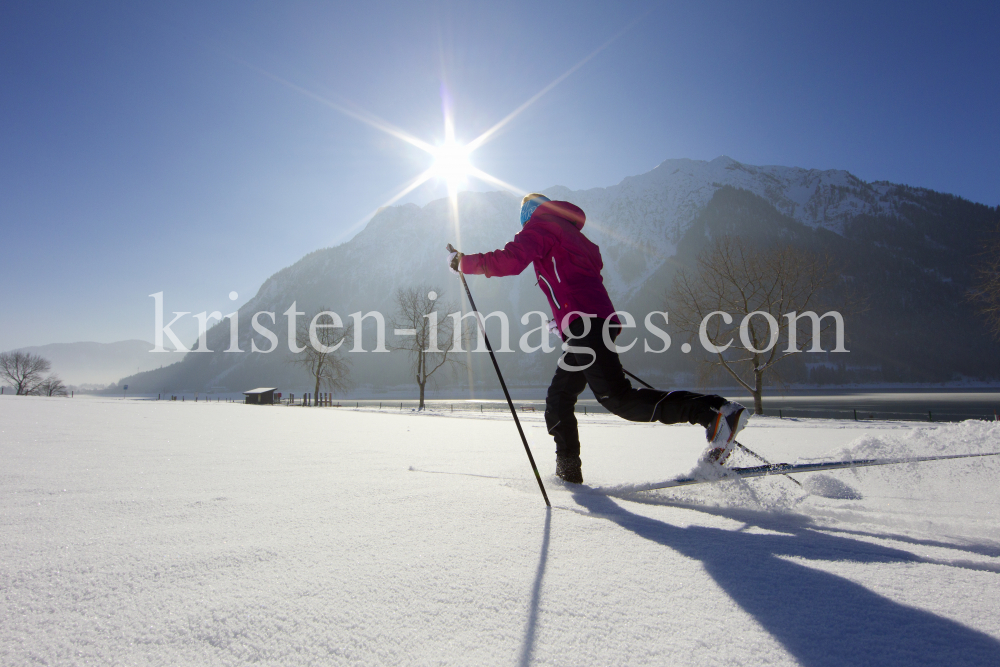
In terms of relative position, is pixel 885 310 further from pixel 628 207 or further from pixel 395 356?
pixel 395 356

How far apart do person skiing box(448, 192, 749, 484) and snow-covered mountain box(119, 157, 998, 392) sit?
86167 millimetres

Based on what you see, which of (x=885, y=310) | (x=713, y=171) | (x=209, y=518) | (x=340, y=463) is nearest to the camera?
(x=209, y=518)

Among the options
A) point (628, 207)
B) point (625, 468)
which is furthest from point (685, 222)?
point (625, 468)

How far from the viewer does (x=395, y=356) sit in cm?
10675

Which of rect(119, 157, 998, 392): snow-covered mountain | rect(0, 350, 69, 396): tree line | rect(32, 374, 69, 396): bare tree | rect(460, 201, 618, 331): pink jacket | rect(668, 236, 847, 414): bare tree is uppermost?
rect(119, 157, 998, 392): snow-covered mountain

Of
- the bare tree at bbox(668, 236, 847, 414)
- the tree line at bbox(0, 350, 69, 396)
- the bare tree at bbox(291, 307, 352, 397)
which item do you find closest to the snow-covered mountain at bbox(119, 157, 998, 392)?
Answer: the bare tree at bbox(291, 307, 352, 397)

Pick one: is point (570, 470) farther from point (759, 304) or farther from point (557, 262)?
point (759, 304)

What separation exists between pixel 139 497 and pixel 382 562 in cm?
112

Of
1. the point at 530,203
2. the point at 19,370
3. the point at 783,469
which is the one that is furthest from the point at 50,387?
the point at 783,469

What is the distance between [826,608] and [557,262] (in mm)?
1894

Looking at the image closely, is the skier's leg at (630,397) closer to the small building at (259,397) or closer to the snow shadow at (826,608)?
the snow shadow at (826,608)

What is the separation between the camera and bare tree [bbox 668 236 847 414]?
659 inches

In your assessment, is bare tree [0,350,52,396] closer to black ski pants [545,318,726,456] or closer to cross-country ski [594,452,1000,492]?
black ski pants [545,318,726,456]

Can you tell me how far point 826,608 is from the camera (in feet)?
2.59
